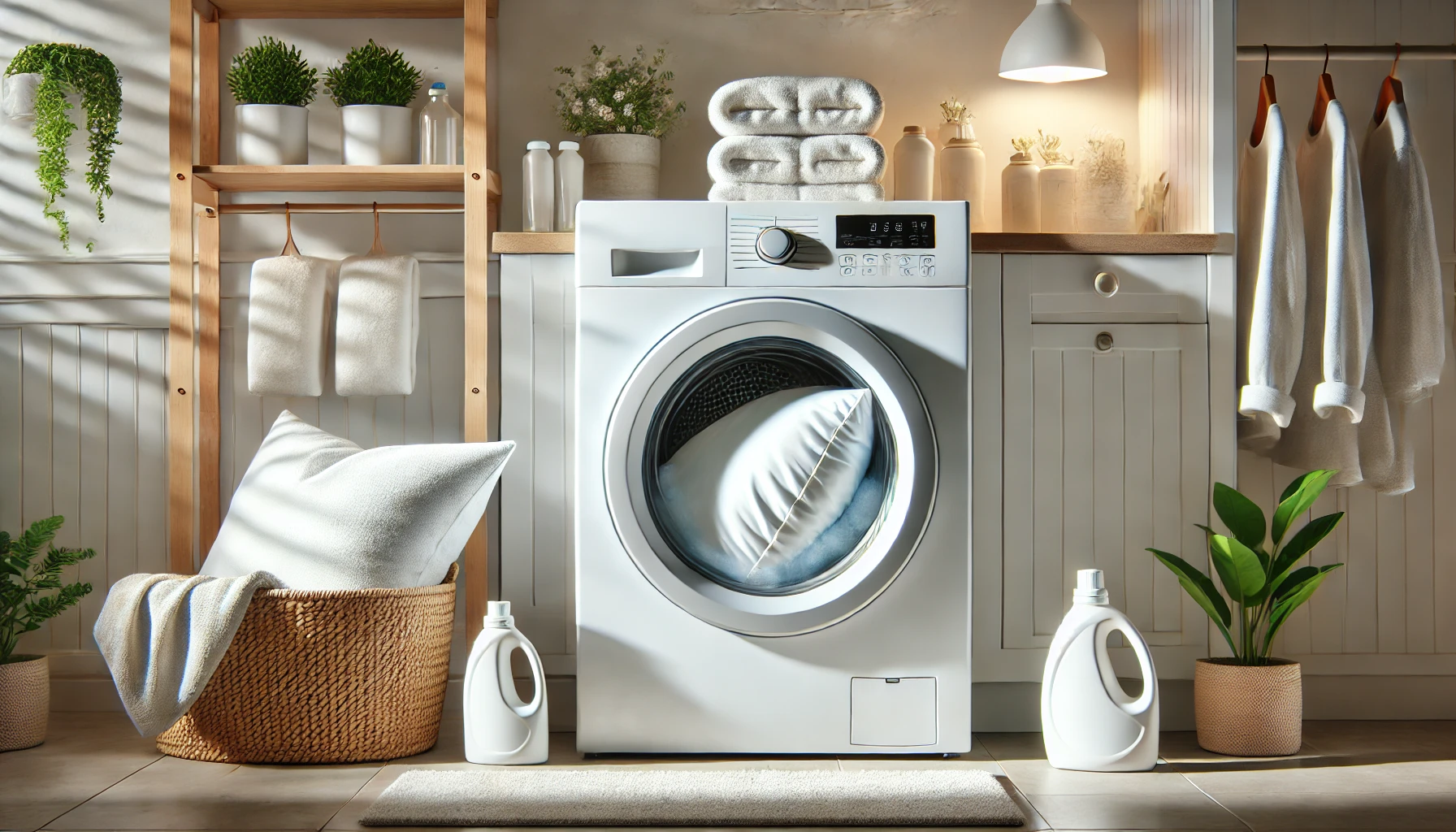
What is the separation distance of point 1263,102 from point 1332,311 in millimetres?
455

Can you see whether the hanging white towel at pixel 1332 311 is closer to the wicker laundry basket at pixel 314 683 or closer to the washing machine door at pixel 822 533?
the washing machine door at pixel 822 533

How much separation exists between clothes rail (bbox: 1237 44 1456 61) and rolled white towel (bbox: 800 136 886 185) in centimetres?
78

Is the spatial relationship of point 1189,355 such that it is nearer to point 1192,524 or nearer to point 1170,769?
point 1192,524

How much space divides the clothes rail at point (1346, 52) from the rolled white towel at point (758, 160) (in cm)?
91

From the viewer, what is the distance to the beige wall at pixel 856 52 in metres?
2.33

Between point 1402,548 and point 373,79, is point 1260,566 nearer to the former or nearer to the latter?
point 1402,548

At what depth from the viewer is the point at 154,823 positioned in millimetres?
1489

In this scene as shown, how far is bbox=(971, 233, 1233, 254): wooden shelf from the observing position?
Answer: 6.46 ft

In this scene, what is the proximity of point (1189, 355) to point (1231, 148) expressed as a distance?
1.26ft

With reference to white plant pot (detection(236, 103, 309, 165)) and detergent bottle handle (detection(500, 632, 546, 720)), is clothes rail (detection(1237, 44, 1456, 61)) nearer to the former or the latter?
detergent bottle handle (detection(500, 632, 546, 720))

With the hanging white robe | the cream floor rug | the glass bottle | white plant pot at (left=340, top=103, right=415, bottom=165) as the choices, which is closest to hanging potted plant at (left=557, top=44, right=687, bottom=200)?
the glass bottle

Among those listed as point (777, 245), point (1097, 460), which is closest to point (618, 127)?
point (777, 245)

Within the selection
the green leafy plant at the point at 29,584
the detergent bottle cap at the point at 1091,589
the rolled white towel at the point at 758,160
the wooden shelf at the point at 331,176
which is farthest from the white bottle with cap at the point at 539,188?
the detergent bottle cap at the point at 1091,589

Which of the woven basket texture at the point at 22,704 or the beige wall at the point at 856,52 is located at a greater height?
the beige wall at the point at 856,52
